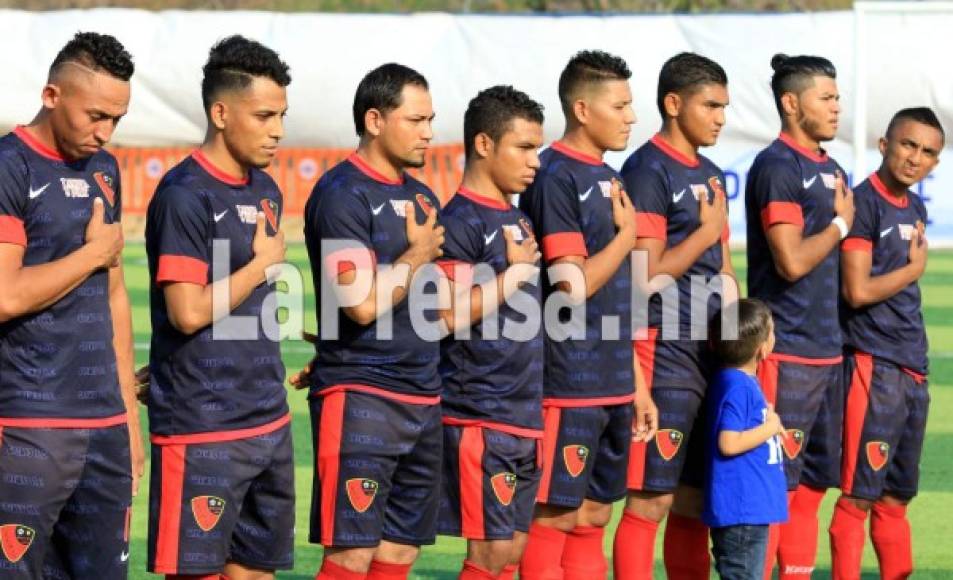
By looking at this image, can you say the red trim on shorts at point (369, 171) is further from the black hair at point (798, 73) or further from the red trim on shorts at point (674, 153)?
the black hair at point (798, 73)

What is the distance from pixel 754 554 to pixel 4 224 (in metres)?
3.13

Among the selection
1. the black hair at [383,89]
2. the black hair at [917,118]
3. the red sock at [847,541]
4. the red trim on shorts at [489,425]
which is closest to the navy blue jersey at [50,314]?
the black hair at [383,89]

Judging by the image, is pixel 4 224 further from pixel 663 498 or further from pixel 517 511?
pixel 663 498

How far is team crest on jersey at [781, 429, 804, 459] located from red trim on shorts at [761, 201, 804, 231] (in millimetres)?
867

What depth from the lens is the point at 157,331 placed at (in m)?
5.87

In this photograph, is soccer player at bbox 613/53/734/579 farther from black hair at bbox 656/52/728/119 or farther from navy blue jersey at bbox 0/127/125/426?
navy blue jersey at bbox 0/127/125/426

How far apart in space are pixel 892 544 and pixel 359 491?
109 inches

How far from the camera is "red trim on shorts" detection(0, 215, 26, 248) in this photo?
5367 mm

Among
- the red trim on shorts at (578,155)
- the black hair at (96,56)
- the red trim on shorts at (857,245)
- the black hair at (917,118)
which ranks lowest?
the red trim on shorts at (857,245)

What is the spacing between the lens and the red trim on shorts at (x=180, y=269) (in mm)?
5691

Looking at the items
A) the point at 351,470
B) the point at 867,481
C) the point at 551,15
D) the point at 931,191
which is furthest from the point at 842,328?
the point at 551,15

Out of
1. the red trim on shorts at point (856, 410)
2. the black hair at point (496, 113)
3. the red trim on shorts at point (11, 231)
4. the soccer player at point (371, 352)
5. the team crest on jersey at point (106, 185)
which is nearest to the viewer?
the red trim on shorts at point (11, 231)

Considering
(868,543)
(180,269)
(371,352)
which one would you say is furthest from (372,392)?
(868,543)

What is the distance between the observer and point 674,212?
7277mm
